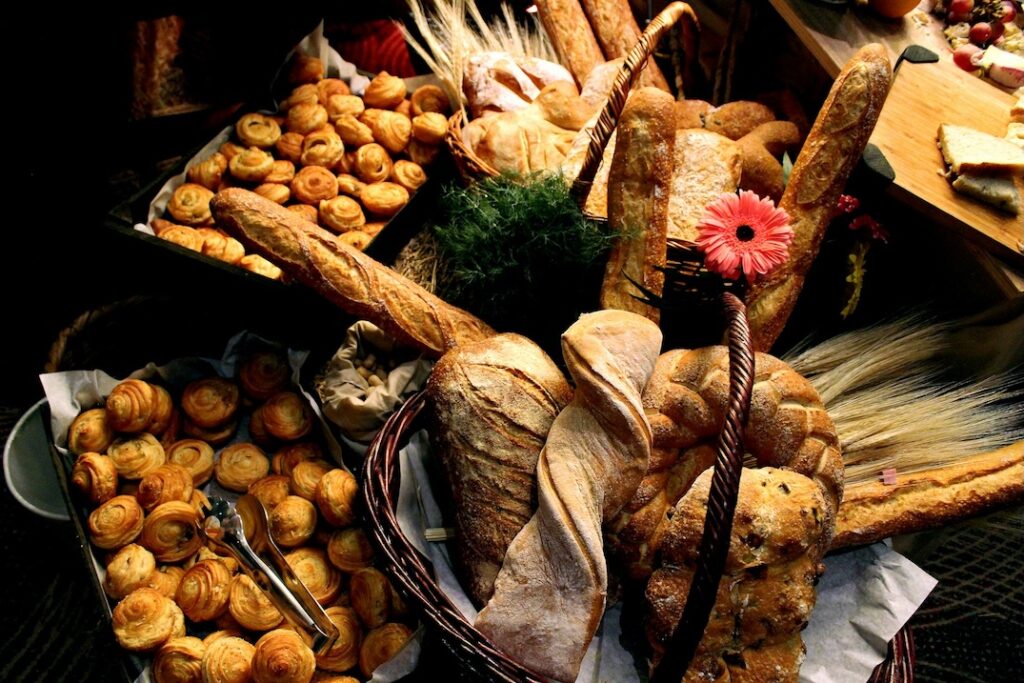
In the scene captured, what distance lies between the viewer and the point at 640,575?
5.17 feet

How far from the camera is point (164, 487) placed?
1835mm

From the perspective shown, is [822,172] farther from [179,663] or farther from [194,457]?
[179,663]

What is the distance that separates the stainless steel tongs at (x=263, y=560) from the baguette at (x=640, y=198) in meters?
0.91

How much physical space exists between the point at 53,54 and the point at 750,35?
6.37ft

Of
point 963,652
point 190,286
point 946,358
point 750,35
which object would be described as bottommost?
point 963,652

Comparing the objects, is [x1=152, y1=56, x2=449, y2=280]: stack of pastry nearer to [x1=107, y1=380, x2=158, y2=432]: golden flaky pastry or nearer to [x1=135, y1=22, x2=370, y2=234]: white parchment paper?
[x1=135, y1=22, x2=370, y2=234]: white parchment paper

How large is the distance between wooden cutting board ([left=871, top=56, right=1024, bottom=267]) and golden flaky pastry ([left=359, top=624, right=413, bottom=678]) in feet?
4.81

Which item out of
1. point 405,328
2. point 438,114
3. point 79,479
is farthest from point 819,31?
point 79,479

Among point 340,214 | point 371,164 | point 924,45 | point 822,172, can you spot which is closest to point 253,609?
point 340,214

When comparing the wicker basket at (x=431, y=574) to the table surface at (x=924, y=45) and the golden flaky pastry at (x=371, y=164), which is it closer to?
the table surface at (x=924, y=45)

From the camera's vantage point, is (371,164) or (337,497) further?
(371,164)

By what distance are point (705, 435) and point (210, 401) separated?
122cm

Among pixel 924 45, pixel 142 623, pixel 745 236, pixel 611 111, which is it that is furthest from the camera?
pixel 924 45

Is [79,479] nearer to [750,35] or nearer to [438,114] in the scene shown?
[438,114]
